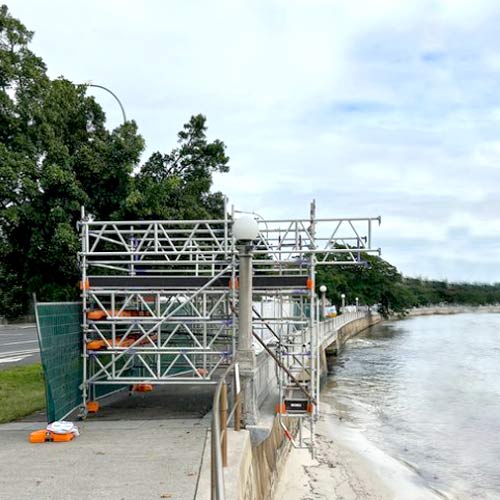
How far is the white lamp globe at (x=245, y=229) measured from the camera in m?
9.39

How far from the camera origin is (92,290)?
10.9 meters

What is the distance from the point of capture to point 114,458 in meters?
7.74

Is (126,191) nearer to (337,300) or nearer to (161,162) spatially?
(161,162)

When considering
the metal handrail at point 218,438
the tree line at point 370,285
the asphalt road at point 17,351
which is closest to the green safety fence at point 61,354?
the metal handrail at point 218,438

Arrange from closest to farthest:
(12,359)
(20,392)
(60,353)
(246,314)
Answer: (246,314) → (60,353) → (20,392) → (12,359)

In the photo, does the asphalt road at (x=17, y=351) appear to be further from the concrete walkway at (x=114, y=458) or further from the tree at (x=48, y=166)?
the concrete walkway at (x=114, y=458)

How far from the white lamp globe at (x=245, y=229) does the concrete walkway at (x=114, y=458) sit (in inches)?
116

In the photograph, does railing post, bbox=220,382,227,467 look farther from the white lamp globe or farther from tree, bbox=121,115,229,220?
tree, bbox=121,115,229,220

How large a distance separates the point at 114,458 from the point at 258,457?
230 cm

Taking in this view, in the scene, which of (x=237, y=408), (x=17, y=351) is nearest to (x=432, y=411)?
(x=17, y=351)

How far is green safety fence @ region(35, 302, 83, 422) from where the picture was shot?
938 cm

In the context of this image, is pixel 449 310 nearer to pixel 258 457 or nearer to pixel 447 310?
pixel 447 310

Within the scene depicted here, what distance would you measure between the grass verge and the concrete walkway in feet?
3.52

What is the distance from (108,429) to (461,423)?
15.9 meters
